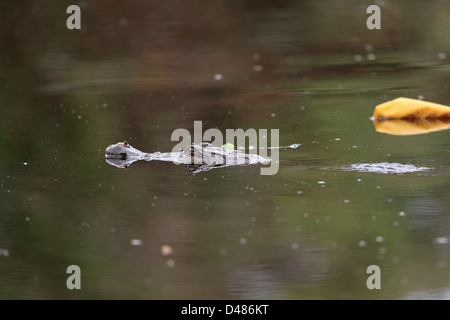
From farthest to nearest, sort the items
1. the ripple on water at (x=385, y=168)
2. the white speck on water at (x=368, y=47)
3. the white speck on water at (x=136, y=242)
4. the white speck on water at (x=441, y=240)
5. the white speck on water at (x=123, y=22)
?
the white speck on water at (x=123, y=22), the white speck on water at (x=368, y=47), the ripple on water at (x=385, y=168), the white speck on water at (x=136, y=242), the white speck on water at (x=441, y=240)

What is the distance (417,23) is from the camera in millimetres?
9977

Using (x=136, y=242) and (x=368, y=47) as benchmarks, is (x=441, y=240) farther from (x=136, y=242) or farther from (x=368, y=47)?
(x=368, y=47)

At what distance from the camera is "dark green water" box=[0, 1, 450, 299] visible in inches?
132

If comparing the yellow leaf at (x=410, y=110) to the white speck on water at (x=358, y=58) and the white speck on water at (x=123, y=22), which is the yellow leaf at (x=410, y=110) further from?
the white speck on water at (x=123, y=22)

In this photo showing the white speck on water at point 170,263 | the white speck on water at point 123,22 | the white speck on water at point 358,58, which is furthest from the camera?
the white speck on water at point 123,22

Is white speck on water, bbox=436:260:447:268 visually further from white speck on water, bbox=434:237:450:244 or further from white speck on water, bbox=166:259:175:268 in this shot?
white speck on water, bbox=166:259:175:268

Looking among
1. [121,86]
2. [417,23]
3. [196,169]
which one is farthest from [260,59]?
[196,169]

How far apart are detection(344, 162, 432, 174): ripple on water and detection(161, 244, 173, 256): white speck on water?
142cm

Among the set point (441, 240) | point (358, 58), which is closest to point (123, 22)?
point (358, 58)

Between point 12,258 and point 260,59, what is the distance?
5408 mm

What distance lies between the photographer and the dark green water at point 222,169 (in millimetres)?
3359

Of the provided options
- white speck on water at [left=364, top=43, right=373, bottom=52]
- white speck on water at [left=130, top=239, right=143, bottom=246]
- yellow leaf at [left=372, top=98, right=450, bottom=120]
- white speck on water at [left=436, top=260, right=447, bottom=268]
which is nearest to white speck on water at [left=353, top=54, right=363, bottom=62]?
white speck on water at [left=364, top=43, right=373, bottom=52]

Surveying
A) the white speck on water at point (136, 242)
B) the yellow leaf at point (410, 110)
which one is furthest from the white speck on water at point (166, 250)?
the yellow leaf at point (410, 110)

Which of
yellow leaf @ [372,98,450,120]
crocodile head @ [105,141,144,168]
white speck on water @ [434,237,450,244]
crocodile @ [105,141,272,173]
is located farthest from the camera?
yellow leaf @ [372,98,450,120]
